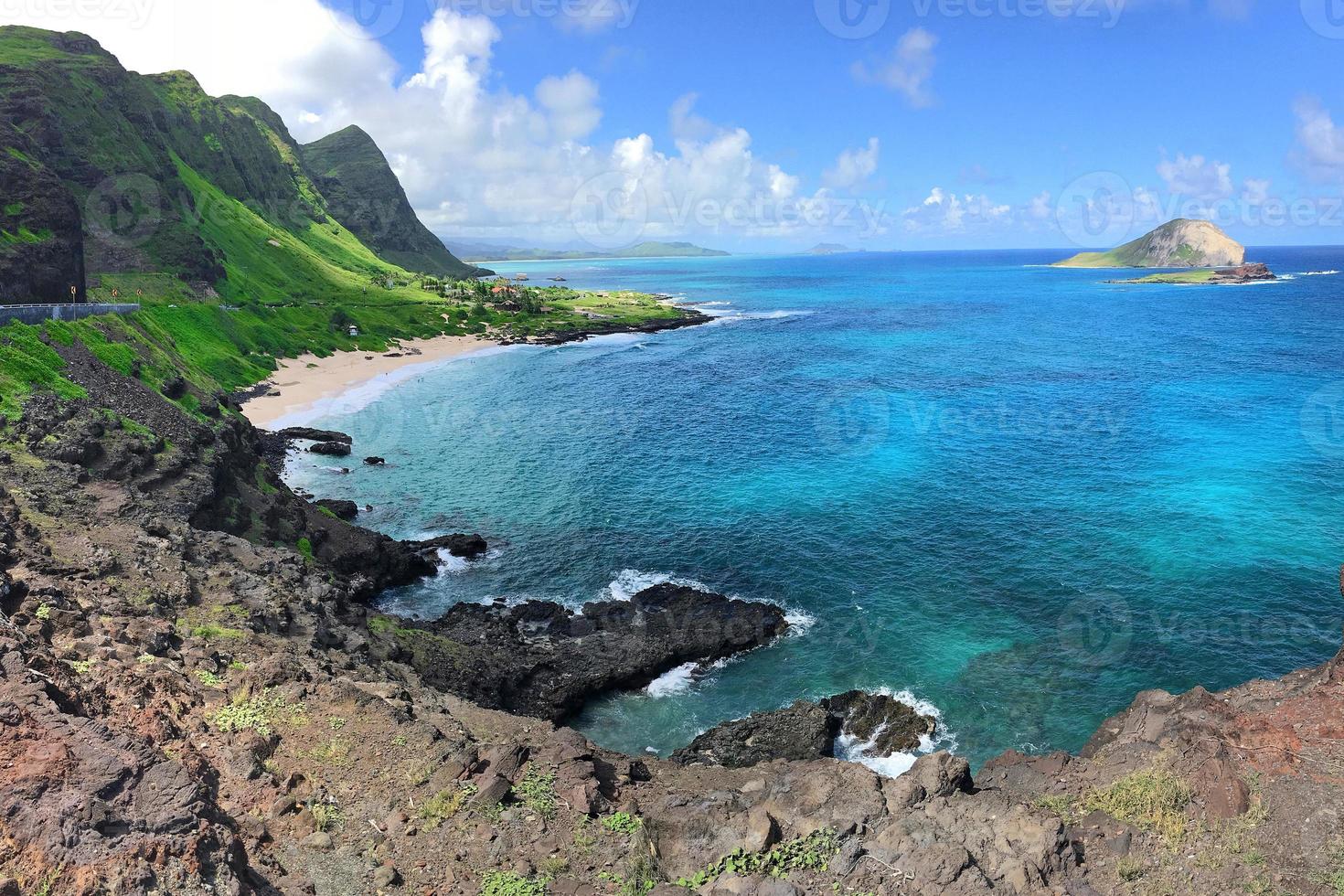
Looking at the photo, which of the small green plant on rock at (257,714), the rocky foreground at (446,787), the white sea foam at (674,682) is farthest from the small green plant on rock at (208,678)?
the white sea foam at (674,682)

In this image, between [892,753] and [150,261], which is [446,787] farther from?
[150,261]

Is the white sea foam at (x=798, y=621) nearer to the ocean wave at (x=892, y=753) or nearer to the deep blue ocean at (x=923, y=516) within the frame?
the deep blue ocean at (x=923, y=516)

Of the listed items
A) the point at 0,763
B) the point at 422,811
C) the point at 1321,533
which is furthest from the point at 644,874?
the point at 1321,533

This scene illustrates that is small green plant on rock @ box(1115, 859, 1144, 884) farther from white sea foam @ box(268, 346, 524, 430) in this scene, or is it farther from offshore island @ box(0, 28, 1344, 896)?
white sea foam @ box(268, 346, 524, 430)

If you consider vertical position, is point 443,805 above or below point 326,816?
below

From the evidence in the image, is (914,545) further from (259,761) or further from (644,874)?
(259,761)

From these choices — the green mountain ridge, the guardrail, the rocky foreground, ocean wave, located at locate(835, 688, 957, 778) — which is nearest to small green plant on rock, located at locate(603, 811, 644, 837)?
the rocky foreground

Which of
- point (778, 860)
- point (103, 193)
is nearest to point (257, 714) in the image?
point (778, 860)
